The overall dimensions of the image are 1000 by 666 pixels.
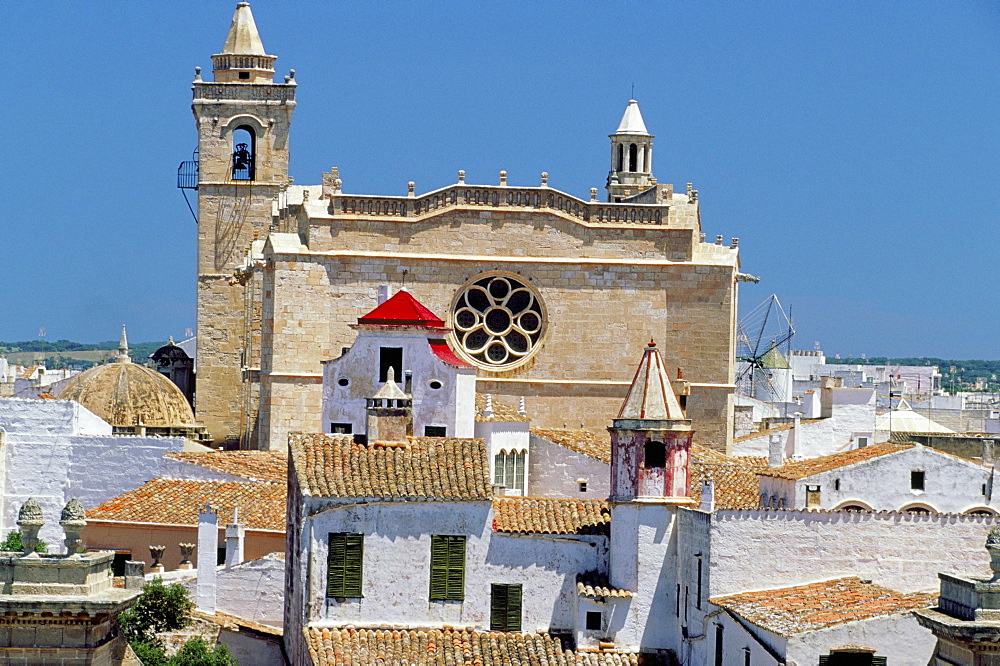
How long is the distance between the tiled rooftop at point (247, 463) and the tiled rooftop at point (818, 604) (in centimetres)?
1615

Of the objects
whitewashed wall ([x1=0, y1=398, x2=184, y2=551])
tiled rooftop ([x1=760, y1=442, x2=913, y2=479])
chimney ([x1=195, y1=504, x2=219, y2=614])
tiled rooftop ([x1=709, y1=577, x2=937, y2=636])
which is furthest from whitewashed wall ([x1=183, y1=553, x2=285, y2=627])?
tiled rooftop ([x1=760, y1=442, x2=913, y2=479])

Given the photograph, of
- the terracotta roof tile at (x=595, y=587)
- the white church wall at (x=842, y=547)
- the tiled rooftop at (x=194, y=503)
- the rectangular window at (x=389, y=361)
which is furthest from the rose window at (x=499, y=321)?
the white church wall at (x=842, y=547)

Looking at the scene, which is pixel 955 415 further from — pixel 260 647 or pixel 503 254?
pixel 260 647

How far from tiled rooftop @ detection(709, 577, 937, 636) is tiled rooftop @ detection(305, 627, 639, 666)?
9.29 ft

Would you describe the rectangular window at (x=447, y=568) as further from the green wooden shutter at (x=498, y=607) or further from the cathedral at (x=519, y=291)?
the cathedral at (x=519, y=291)

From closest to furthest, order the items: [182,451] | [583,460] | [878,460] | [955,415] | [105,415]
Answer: [878,460] → [583,460] → [182,451] → [105,415] → [955,415]


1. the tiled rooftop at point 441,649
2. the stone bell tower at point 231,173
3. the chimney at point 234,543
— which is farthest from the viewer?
the stone bell tower at point 231,173

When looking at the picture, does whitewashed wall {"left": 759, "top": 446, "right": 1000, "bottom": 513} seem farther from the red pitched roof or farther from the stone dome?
the stone dome

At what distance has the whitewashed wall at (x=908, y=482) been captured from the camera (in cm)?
4531

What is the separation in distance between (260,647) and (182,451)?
526 inches

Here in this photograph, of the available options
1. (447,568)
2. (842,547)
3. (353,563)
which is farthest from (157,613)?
(842,547)

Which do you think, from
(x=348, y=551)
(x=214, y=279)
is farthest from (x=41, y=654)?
(x=214, y=279)

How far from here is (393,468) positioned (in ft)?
128

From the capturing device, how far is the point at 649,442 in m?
39.8
